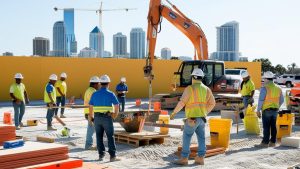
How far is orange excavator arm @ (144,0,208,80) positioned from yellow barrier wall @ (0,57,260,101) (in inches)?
391

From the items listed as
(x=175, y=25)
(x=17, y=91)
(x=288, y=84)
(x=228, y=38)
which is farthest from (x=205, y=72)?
(x=228, y=38)

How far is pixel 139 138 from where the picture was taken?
11.3 meters

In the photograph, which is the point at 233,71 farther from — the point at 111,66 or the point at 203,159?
the point at 203,159

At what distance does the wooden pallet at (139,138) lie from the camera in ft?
37.3

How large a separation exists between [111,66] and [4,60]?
747 cm

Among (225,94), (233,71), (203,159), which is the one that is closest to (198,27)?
(225,94)

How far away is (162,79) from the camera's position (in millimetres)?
34562

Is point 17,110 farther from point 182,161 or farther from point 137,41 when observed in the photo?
point 137,41

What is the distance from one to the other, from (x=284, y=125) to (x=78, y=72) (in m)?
19.3

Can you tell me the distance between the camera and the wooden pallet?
11.4m

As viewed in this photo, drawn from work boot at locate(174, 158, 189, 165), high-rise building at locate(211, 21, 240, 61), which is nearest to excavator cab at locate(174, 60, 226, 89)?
work boot at locate(174, 158, 189, 165)

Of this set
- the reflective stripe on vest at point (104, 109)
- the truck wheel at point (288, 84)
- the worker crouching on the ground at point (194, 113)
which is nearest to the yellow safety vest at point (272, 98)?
the worker crouching on the ground at point (194, 113)

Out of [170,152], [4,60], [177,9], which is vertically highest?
[177,9]

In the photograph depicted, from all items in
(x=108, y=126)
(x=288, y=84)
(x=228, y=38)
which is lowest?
(x=108, y=126)
